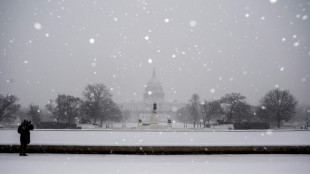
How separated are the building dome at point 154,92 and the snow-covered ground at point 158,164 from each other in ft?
457

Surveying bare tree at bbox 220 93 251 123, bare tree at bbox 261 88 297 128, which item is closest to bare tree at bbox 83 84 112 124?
bare tree at bbox 220 93 251 123

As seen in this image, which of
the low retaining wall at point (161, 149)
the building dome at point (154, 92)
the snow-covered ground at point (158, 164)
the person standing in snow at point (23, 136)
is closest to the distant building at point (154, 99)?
the building dome at point (154, 92)

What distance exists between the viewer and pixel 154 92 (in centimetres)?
15512

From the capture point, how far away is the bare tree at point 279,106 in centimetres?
5772

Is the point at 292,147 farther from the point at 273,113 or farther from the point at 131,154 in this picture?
the point at 273,113

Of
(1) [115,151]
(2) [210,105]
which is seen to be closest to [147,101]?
(2) [210,105]

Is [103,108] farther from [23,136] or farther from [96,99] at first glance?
[23,136]

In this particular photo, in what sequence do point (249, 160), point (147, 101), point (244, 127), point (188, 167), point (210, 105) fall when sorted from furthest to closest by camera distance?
point (147, 101)
point (210, 105)
point (244, 127)
point (249, 160)
point (188, 167)

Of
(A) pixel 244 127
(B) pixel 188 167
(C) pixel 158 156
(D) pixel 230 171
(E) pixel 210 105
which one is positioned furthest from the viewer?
(E) pixel 210 105

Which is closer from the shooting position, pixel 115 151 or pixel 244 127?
pixel 115 151

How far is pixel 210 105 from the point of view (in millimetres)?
68625

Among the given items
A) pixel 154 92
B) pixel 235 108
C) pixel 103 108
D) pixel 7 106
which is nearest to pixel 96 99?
pixel 103 108

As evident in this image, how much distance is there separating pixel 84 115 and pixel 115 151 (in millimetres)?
49243

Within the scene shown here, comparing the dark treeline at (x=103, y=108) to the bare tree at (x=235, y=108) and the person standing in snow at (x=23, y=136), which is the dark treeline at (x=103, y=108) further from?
the person standing in snow at (x=23, y=136)
